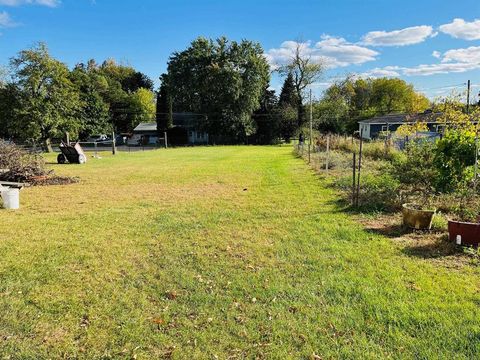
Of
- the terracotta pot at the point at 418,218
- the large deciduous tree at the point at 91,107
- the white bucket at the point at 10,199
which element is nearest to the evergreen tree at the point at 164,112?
the large deciduous tree at the point at 91,107

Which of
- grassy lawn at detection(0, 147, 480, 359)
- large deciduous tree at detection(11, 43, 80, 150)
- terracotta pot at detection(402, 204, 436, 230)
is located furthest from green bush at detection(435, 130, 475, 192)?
large deciduous tree at detection(11, 43, 80, 150)

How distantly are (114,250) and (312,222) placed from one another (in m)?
3.61

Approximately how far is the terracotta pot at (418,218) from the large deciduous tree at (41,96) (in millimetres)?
36409

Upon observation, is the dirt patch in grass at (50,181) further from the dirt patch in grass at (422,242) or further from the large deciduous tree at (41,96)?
the large deciduous tree at (41,96)

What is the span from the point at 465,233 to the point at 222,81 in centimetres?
4275

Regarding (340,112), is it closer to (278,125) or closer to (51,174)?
(278,125)

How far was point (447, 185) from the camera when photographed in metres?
6.52

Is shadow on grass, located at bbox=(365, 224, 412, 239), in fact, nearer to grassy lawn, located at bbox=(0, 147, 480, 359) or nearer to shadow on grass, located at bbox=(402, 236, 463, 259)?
grassy lawn, located at bbox=(0, 147, 480, 359)

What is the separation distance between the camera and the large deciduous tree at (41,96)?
33906mm

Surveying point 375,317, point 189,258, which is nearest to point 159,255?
point 189,258

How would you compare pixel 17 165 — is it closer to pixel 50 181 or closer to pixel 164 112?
pixel 50 181

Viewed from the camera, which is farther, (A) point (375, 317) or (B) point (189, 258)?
(B) point (189, 258)

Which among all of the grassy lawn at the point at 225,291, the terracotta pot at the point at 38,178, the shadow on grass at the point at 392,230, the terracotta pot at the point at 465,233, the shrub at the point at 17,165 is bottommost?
the grassy lawn at the point at 225,291

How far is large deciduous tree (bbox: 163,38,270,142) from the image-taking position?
45.6 m
